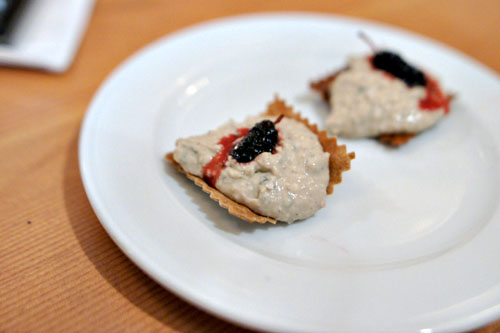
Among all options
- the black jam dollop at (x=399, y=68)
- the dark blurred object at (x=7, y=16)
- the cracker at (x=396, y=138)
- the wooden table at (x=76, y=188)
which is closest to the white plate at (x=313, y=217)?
the cracker at (x=396, y=138)

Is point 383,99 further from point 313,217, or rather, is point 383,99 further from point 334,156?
point 313,217

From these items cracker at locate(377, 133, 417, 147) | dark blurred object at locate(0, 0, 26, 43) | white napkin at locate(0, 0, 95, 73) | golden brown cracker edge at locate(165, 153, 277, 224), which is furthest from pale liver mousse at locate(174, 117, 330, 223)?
dark blurred object at locate(0, 0, 26, 43)

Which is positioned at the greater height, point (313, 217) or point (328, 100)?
point (328, 100)

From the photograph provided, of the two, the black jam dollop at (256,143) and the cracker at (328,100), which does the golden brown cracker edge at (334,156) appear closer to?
the black jam dollop at (256,143)

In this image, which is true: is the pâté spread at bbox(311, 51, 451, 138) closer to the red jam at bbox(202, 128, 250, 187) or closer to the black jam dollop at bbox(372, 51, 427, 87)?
the black jam dollop at bbox(372, 51, 427, 87)

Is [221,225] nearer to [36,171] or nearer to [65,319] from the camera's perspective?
[65,319]

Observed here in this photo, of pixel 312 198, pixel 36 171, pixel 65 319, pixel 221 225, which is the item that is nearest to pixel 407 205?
→ pixel 312 198

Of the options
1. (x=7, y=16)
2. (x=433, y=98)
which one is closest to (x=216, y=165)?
(x=433, y=98)
